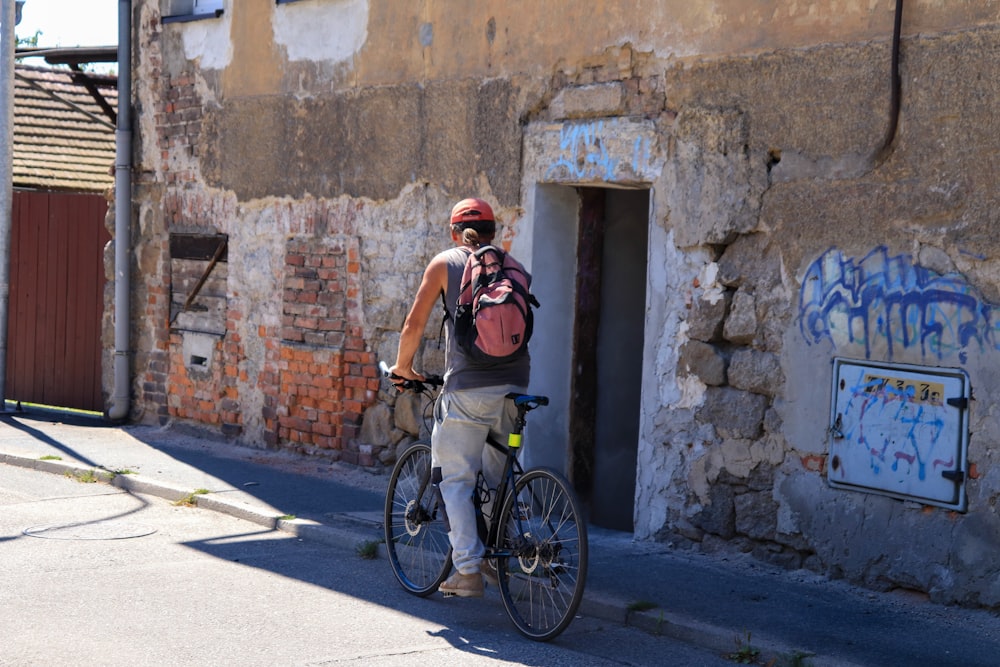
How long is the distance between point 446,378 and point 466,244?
631mm

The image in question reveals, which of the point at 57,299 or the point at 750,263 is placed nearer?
the point at 750,263

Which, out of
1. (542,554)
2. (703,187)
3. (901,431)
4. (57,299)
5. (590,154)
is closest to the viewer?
(542,554)

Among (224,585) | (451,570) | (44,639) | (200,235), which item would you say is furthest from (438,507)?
(200,235)

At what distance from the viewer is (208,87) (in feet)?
36.4

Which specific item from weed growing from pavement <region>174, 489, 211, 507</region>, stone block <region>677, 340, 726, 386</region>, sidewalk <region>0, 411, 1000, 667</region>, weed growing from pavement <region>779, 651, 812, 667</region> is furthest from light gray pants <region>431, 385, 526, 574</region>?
weed growing from pavement <region>174, 489, 211, 507</region>

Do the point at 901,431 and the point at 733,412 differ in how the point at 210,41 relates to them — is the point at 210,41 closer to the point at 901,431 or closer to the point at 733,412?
the point at 733,412

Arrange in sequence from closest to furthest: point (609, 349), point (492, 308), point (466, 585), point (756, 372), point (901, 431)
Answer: point (492, 308), point (466, 585), point (901, 431), point (756, 372), point (609, 349)

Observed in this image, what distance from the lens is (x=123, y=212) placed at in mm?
11852

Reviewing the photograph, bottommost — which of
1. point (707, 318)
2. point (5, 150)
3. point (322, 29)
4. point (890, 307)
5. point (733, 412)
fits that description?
point (733, 412)

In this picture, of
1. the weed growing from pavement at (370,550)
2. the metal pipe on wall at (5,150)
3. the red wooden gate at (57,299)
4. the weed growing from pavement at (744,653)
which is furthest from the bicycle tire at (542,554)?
the metal pipe on wall at (5,150)

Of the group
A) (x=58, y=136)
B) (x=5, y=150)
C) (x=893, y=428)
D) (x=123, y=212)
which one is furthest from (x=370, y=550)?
(x=58, y=136)

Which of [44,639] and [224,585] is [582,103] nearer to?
[224,585]

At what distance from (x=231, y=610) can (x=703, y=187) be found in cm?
333

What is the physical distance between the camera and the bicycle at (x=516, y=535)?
5.59m
